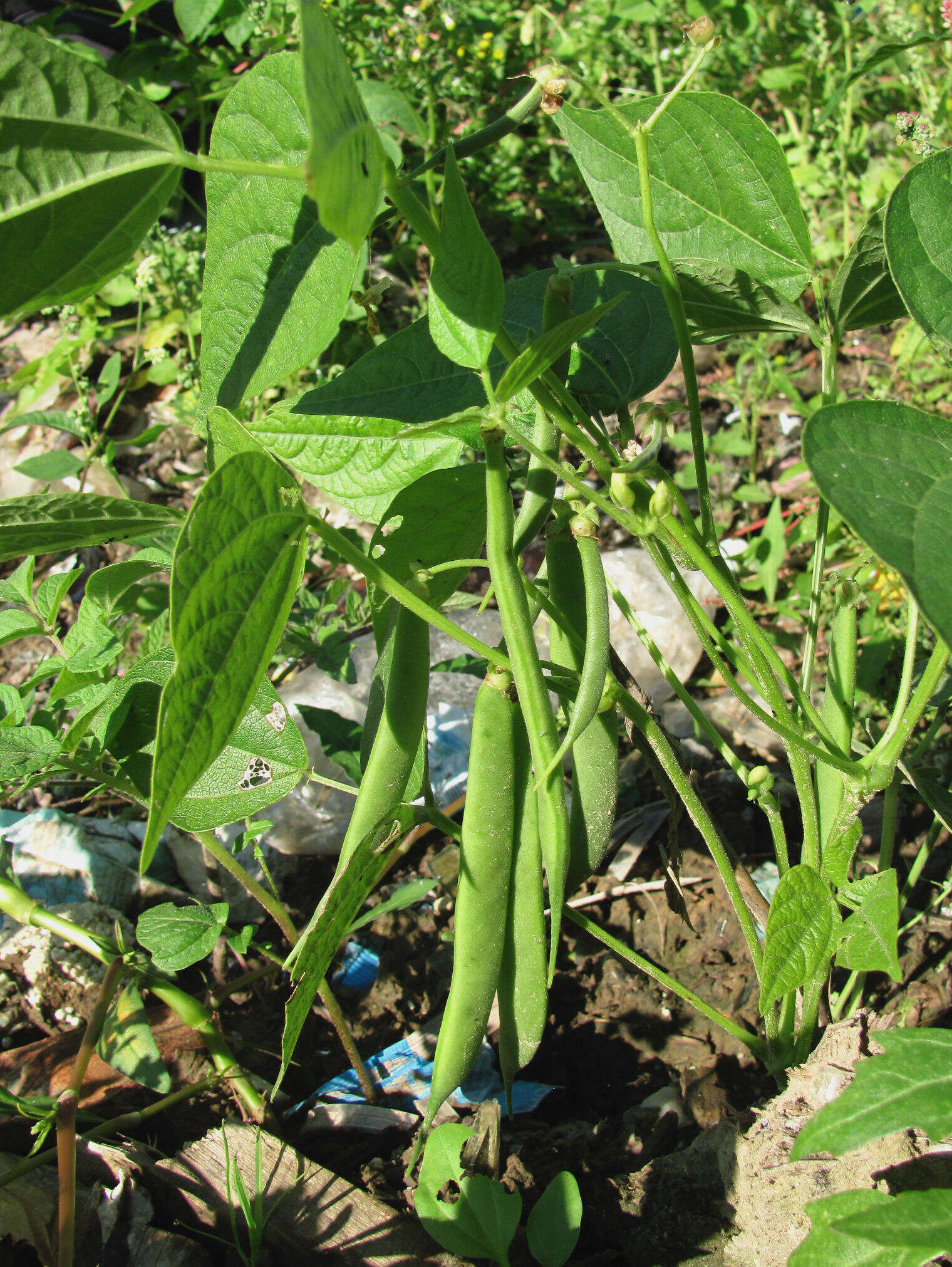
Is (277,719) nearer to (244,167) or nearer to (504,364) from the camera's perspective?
(504,364)

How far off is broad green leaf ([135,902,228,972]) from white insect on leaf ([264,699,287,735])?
0.75 ft

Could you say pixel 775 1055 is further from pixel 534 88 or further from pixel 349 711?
pixel 349 711

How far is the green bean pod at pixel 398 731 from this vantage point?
854mm

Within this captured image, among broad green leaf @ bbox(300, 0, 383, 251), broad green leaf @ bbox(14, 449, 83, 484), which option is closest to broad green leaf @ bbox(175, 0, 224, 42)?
broad green leaf @ bbox(14, 449, 83, 484)

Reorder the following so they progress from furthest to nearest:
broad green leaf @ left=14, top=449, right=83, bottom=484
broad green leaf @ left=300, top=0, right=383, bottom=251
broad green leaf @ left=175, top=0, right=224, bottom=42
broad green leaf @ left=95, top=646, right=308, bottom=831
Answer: broad green leaf @ left=175, top=0, right=224, bottom=42, broad green leaf @ left=14, top=449, right=83, bottom=484, broad green leaf @ left=95, top=646, right=308, bottom=831, broad green leaf @ left=300, top=0, right=383, bottom=251

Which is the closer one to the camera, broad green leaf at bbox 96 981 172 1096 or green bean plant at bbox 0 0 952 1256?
green bean plant at bbox 0 0 952 1256

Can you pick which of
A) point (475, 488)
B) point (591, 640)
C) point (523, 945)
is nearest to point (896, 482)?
point (591, 640)

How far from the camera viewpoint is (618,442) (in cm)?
91

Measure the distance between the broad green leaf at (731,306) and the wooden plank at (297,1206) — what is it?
110 centimetres

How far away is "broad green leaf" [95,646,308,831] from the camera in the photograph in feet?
3.49

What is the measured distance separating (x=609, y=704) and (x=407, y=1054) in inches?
31.2

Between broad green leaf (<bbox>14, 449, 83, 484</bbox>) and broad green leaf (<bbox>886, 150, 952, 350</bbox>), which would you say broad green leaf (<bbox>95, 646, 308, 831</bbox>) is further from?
broad green leaf (<bbox>14, 449, 83, 484</bbox>)

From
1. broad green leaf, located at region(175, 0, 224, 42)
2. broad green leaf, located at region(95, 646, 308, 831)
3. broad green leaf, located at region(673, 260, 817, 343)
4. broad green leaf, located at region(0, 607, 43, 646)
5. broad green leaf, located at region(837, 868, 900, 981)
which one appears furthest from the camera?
broad green leaf, located at region(175, 0, 224, 42)

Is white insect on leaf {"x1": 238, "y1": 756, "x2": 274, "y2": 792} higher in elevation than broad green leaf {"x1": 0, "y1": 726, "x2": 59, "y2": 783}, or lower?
lower
